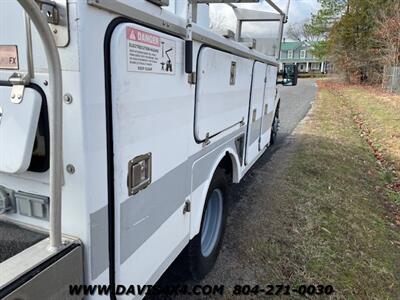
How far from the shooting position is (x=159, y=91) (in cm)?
178

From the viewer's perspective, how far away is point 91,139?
1.35m

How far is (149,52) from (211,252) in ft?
6.51

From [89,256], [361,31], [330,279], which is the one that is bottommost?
[330,279]

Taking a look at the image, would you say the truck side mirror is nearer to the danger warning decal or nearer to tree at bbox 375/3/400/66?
the danger warning decal

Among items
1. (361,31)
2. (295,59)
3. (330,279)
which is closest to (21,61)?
(330,279)

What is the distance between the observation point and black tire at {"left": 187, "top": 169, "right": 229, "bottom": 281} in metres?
2.71

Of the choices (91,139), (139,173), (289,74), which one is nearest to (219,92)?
(139,173)

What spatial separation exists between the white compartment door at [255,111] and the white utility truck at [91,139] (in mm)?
1922

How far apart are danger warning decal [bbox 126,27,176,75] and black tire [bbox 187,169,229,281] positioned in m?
1.26

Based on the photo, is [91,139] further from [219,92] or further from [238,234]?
[238,234]

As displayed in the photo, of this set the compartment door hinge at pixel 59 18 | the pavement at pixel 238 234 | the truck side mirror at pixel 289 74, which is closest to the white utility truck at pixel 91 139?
the compartment door hinge at pixel 59 18

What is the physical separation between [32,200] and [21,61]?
1.80 ft

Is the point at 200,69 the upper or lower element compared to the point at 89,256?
upper

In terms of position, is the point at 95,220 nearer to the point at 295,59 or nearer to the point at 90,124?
the point at 90,124
